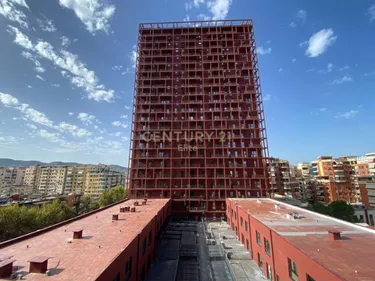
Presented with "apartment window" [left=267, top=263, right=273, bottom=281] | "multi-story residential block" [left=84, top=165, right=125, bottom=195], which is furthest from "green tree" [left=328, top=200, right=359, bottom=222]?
"multi-story residential block" [left=84, top=165, right=125, bottom=195]

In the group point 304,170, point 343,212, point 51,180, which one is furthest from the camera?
point 51,180

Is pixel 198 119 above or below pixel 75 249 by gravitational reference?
above

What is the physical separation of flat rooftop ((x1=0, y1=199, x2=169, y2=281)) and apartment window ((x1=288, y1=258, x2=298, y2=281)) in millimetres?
12382

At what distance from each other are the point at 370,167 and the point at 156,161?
86.7 meters

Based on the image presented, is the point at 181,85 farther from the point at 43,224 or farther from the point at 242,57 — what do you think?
the point at 43,224

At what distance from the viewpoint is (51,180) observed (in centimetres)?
11969

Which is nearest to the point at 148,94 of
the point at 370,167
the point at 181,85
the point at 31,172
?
the point at 181,85

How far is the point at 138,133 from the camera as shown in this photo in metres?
54.7

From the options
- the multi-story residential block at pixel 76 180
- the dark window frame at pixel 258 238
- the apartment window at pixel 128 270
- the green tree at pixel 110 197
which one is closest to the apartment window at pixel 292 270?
the dark window frame at pixel 258 238

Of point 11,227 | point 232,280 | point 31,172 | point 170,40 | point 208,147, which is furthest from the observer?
point 31,172

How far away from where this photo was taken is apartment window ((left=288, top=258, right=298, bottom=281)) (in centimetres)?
1373

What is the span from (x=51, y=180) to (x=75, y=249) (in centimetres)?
13342

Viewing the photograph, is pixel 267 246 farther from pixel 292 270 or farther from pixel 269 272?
pixel 292 270

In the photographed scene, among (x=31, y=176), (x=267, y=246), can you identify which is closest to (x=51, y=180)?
(x=31, y=176)
